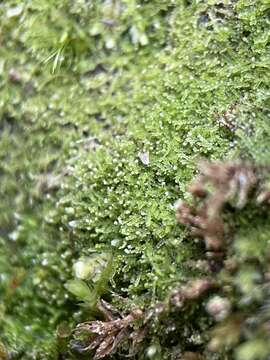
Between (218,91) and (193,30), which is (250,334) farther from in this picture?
(193,30)

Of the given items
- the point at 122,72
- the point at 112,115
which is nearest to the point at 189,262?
the point at 112,115

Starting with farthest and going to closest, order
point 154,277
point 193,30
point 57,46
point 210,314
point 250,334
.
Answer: point 57,46, point 193,30, point 154,277, point 210,314, point 250,334

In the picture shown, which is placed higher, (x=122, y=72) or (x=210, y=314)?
(x=122, y=72)

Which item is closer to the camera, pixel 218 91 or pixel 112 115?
pixel 218 91

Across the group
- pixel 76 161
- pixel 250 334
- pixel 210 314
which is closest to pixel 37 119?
pixel 76 161

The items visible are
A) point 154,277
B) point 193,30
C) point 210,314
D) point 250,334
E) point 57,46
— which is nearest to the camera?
point 250,334

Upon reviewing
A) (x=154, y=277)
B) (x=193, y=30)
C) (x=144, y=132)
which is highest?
(x=193, y=30)
